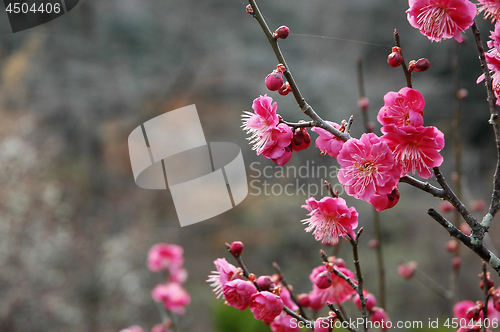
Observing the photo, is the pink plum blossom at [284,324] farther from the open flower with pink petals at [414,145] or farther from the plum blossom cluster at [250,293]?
the open flower with pink petals at [414,145]

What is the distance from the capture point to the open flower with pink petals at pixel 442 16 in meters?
0.34

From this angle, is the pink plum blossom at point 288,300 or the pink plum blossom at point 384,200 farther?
the pink plum blossom at point 288,300

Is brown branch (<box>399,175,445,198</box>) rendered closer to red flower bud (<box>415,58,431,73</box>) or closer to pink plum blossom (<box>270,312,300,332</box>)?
red flower bud (<box>415,58,431,73</box>)

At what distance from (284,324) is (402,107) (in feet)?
0.98

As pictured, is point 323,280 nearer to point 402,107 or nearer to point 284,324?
point 284,324

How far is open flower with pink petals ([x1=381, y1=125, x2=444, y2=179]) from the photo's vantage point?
314mm

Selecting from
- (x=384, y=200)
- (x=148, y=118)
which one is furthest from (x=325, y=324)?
(x=148, y=118)

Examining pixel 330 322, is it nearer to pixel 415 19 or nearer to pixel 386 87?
pixel 415 19

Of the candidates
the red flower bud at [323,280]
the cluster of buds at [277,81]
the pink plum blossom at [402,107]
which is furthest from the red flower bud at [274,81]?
the red flower bud at [323,280]

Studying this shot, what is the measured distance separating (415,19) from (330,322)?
0.34 metres

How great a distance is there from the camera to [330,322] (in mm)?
400

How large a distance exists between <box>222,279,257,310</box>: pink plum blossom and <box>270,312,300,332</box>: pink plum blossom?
79 mm

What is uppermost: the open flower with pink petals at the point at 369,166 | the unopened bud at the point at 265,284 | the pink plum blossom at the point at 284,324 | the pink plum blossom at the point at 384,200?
the open flower with pink petals at the point at 369,166

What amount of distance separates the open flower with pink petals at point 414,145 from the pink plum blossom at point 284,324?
244mm
